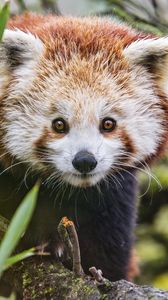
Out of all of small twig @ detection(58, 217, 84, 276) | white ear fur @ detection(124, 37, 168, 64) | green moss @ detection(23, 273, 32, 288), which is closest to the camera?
small twig @ detection(58, 217, 84, 276)

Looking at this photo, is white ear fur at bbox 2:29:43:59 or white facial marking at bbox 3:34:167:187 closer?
white facial marking at bbox 3:34:167:187

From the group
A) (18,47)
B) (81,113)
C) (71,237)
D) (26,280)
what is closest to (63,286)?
(26,280)

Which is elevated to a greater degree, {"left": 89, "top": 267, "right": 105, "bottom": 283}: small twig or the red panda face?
the red panda face

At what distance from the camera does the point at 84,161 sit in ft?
8.93

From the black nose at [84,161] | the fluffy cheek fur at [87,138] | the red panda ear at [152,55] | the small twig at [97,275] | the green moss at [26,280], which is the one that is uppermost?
the red panda ear at [152,55]

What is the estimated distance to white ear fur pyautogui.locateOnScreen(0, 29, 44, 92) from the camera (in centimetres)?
297

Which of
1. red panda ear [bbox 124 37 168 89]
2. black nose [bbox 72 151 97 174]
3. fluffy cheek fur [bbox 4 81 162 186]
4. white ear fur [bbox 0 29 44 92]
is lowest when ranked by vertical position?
black nose [bbox 72 151 97 174]

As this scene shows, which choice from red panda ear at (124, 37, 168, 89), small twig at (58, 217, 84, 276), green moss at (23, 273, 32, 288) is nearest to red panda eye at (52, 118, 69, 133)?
red panda ear at (124, 37, 168, 89)

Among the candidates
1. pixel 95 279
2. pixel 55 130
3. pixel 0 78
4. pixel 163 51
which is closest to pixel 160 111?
pixel 163 51

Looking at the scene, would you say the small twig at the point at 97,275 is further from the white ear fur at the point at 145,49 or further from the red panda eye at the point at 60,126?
the white ear fur at the point at 145,49

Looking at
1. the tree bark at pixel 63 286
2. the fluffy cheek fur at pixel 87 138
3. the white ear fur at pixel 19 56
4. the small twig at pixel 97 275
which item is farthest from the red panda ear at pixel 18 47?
the small twig at pixel 97 275

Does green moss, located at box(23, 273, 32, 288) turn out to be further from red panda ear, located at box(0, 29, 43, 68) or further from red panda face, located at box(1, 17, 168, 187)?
red panda ear, located at box(0, 29, 43, 68)

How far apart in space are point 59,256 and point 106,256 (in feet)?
1.80

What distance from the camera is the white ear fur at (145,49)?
3066 millimetres
